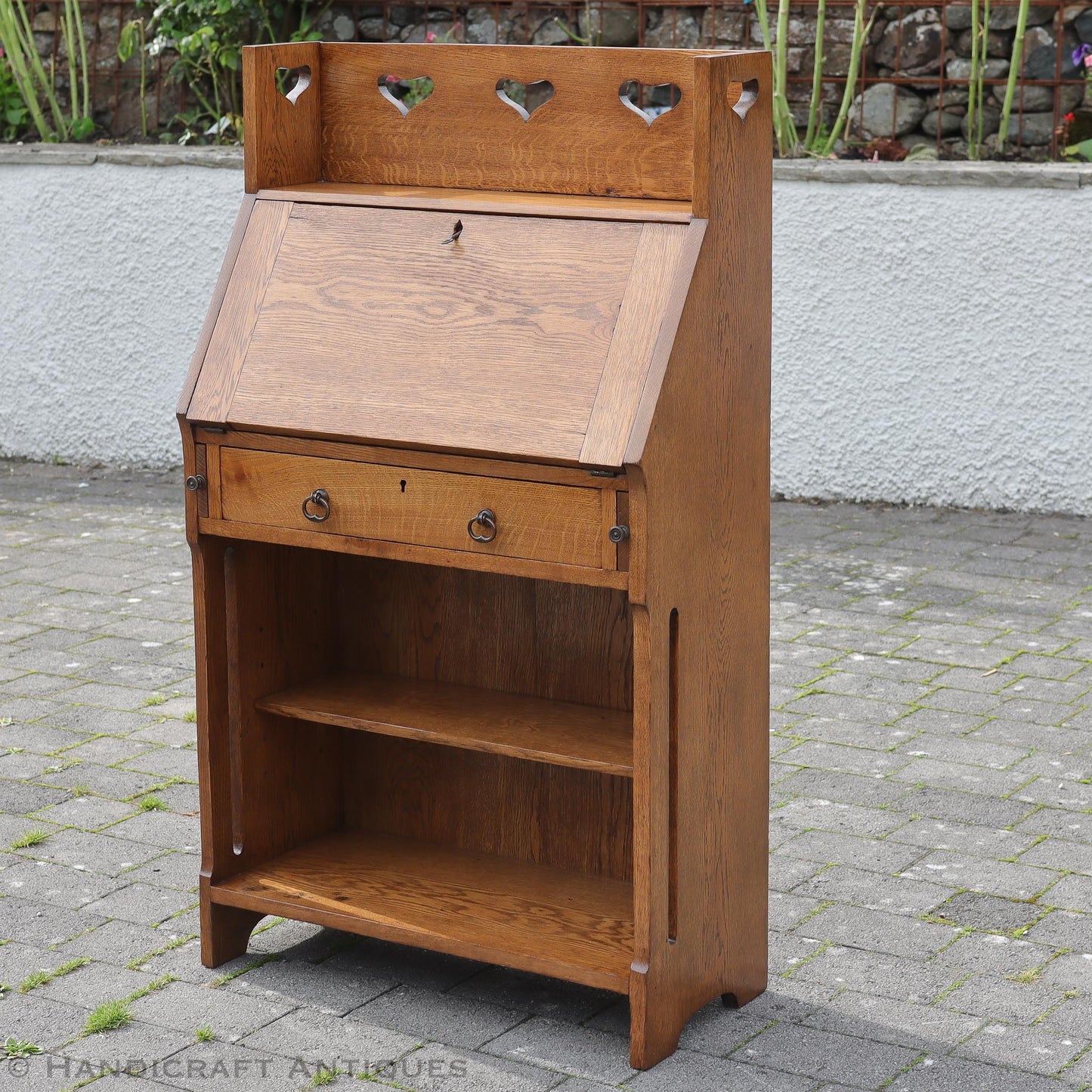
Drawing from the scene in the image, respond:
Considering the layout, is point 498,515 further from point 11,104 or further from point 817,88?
point 11,104

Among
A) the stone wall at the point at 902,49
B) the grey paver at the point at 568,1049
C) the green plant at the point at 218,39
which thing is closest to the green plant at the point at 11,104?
the green plant at the point at 218,39

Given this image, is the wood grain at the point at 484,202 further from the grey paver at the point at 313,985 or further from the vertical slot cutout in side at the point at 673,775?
the grey paver at the point at 313,985

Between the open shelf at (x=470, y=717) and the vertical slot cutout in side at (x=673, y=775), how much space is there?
8 cm

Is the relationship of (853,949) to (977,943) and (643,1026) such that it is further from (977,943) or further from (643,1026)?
(643,1026)

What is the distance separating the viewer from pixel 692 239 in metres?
2.98

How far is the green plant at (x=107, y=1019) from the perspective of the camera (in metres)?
3.32

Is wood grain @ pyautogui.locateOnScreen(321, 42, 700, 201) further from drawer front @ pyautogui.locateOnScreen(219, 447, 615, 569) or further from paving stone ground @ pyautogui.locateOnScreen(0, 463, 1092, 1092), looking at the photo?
paving stone ground @ pyautogui.locateOnScreen(0, 463, 1092, 1092)

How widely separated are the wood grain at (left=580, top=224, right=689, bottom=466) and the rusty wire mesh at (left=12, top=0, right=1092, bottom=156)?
5.03 metres

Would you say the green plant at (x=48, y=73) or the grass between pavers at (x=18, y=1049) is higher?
the green plant at (x=48, y=73)

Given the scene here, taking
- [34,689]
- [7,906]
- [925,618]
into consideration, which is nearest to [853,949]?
[7,906]

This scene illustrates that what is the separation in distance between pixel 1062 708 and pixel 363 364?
2685 mm

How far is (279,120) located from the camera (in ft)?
11.4

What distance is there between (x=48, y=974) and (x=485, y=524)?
1354mm

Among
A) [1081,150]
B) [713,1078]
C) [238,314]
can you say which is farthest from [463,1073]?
[1081,150]
